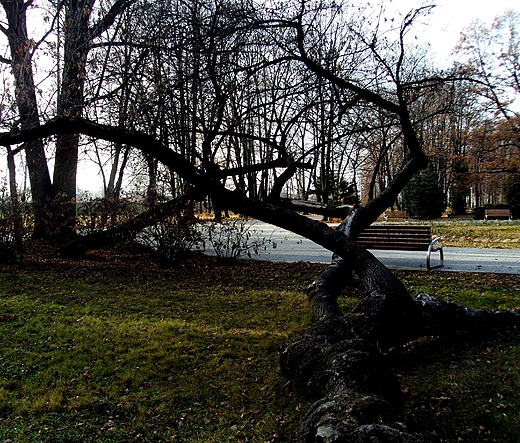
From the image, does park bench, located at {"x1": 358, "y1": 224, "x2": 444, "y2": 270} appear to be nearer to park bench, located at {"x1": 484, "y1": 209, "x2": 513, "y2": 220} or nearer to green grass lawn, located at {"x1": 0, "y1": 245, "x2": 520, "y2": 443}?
green grass lawn, located at {"x1": 0, "y1": 245, "x2": 520, "y2": 443}

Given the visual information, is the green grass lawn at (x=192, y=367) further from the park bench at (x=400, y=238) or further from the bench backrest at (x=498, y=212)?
the bench backrest at (x=498, y=212)

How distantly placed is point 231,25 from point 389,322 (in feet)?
14.7

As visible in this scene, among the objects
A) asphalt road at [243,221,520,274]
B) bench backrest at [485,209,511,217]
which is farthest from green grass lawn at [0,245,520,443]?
bench backrest at [485,209,511,217]

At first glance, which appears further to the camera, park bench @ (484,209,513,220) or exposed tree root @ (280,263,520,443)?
park bench @ (484,209,513,220)

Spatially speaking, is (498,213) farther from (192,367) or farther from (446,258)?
(192,367)

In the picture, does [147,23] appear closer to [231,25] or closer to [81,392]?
[231,25]

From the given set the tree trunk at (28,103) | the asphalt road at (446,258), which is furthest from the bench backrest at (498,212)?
the tree trunk at (28,103)

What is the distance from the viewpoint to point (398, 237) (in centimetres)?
923

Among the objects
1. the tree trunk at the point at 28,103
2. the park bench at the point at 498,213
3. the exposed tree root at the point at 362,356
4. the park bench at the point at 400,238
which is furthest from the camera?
the park bench at the point at 498,213

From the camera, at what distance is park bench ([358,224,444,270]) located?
895 cm

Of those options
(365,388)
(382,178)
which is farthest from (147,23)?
(382,178)

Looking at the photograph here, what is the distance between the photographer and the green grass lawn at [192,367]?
3189mm

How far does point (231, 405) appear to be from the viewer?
11.6 feet

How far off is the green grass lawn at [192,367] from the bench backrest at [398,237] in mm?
1889
